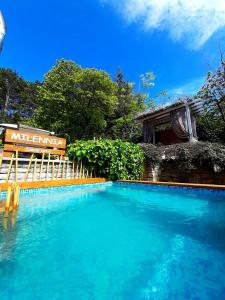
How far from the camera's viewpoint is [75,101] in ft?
65.9

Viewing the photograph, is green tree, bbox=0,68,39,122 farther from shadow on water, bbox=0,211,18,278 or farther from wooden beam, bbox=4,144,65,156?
shadow on water, bbox=0,211,18,278

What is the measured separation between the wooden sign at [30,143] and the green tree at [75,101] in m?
10.9

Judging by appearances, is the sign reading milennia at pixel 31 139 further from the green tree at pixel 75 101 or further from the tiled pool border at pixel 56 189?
the green tree at pixel 75 101

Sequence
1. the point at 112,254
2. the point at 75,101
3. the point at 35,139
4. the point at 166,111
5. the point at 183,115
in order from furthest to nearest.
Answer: the point at 75,101
the point at 166,111
the point at 183,115
the point at 35,139
the point at 112,254

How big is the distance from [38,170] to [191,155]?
7.11m

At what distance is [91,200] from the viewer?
660 centimetres

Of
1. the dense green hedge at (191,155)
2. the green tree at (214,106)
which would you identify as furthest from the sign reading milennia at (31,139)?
the green tree at (214,106)

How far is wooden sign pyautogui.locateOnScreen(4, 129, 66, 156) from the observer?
25.5 feet

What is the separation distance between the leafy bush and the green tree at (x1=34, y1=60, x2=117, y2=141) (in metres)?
10.4

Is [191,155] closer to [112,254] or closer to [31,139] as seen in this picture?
[31,139]

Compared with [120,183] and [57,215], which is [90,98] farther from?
[57,215]

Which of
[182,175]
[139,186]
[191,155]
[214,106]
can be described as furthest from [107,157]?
[214,106]

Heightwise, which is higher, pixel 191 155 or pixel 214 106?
pixel 214 106

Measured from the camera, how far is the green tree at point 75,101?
19531mm
